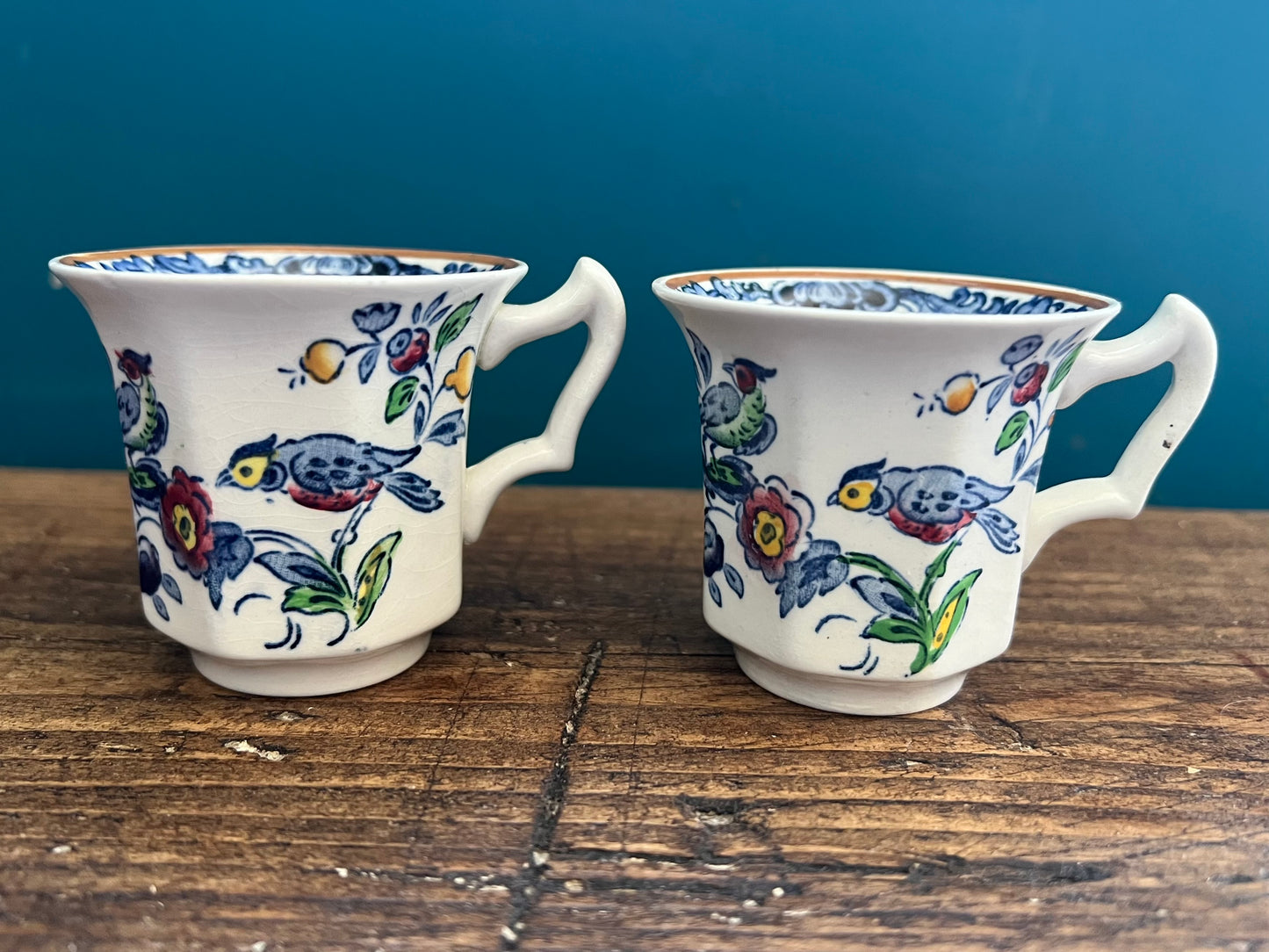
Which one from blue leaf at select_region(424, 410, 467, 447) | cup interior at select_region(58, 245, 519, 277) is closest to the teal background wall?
cup interior at select_region(58, 245, 519, 277)

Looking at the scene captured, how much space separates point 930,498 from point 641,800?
0.60 ft

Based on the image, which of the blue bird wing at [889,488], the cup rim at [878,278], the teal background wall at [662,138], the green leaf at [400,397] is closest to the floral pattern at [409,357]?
the green leaf at [400,397]

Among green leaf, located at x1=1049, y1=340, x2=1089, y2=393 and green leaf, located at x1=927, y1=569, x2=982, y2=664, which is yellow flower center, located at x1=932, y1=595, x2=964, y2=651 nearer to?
green leaf, located at x1=927, y1=569, x2=982, y2=664

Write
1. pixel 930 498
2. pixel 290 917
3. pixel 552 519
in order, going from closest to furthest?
pixel 290 917
pixel 930 498
pixel 552 519

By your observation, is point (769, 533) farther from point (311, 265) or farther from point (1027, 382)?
point (311, 265)

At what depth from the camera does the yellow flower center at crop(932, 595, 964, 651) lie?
0.50 meters

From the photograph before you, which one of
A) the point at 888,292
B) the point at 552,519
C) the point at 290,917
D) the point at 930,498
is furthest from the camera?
the point at 552,519

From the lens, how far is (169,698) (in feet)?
1.75

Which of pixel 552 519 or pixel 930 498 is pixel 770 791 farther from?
pixel 552 519

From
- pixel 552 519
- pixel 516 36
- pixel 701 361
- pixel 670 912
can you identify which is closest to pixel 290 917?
pixel 670 912

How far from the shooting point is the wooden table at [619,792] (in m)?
0.38

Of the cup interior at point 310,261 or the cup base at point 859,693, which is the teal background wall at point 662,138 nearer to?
the cup interior at point 310,261

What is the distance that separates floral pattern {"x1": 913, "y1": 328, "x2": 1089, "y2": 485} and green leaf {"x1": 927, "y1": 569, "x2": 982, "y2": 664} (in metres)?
0.05

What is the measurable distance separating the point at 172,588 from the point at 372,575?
0.32 ft
